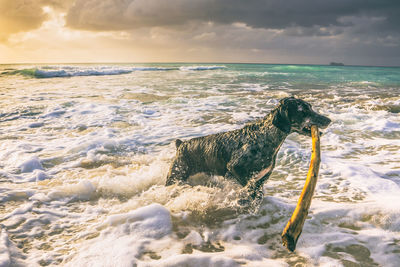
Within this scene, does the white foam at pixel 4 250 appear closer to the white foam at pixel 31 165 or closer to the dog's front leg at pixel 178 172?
the dog's front leg at pixel 178 172

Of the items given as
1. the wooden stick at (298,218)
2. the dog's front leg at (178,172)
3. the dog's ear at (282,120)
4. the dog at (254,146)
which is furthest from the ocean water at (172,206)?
the dog's ear at (282,120)

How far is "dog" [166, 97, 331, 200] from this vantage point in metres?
3.42

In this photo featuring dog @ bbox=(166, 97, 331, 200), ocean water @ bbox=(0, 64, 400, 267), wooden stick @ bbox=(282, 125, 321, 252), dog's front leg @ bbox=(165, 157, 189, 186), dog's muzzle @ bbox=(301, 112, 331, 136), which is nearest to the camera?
wooden stick @ bbox=(282, 125, 321, 252)

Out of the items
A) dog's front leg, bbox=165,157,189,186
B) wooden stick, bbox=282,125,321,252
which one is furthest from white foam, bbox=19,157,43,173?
wooden stick, bbox=282,125,321,252

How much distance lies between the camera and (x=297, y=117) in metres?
3.42

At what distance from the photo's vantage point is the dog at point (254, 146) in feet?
11.2

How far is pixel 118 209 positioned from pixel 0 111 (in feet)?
35.4

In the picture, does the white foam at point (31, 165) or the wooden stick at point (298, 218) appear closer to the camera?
the wooden stick at point (298, 218)

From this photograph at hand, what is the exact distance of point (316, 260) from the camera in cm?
274

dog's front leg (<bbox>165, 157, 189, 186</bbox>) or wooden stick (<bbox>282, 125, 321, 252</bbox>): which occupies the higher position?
wooden stick (<bbox>282, 125, 321, 252</bbox>)

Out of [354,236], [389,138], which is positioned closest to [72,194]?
[354,236]

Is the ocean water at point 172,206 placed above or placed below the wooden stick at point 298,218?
below

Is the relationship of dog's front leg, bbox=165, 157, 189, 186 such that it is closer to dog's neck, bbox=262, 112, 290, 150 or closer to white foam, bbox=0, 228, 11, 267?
dog's neck, bbox=262, 112, 290, 150

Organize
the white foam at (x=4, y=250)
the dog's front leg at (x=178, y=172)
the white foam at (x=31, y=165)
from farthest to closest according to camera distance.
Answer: the white foam at (x=31, y=165)
the dog's front leg at (x=178, y=172)
the white foam at (x=4, y=250)
